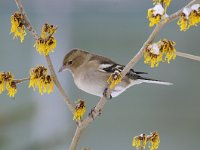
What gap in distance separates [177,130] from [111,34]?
65cm

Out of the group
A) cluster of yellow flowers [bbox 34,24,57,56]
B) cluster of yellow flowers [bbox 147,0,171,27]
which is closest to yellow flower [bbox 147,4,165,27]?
cluster of yellow flowers [bbox 147,0,171,27]

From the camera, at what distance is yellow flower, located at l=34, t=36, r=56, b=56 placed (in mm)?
691

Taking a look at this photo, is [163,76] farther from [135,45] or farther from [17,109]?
[17,109]

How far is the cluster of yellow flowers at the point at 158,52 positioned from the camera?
650 mm

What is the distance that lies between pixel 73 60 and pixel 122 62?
4.96 feet

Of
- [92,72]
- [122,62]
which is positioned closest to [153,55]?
[92,72]

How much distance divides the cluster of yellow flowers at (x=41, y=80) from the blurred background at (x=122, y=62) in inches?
79.6

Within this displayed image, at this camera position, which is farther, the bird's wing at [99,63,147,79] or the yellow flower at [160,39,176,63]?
the bird's wing at [99,63,147,79]

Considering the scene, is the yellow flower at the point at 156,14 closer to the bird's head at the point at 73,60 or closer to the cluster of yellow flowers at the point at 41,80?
the cluster of yellow flowers at the point at 41,80

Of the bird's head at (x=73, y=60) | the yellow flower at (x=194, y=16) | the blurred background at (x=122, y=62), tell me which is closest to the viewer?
the yellow flower at (x=194, y=16)

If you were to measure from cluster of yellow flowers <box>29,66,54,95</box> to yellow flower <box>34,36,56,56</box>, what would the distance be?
3 cm

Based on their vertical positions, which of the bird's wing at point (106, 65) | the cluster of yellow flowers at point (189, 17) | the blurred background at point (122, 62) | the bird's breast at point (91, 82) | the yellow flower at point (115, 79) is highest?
the blurred background at point (122, 62)

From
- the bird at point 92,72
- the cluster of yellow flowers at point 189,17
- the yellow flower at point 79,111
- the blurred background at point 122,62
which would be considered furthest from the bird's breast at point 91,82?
the blurred background at point 122,62

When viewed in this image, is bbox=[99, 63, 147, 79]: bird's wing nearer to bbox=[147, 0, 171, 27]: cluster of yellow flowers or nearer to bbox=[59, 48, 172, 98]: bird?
bbox=[59, 48, 172, 98]: bird
